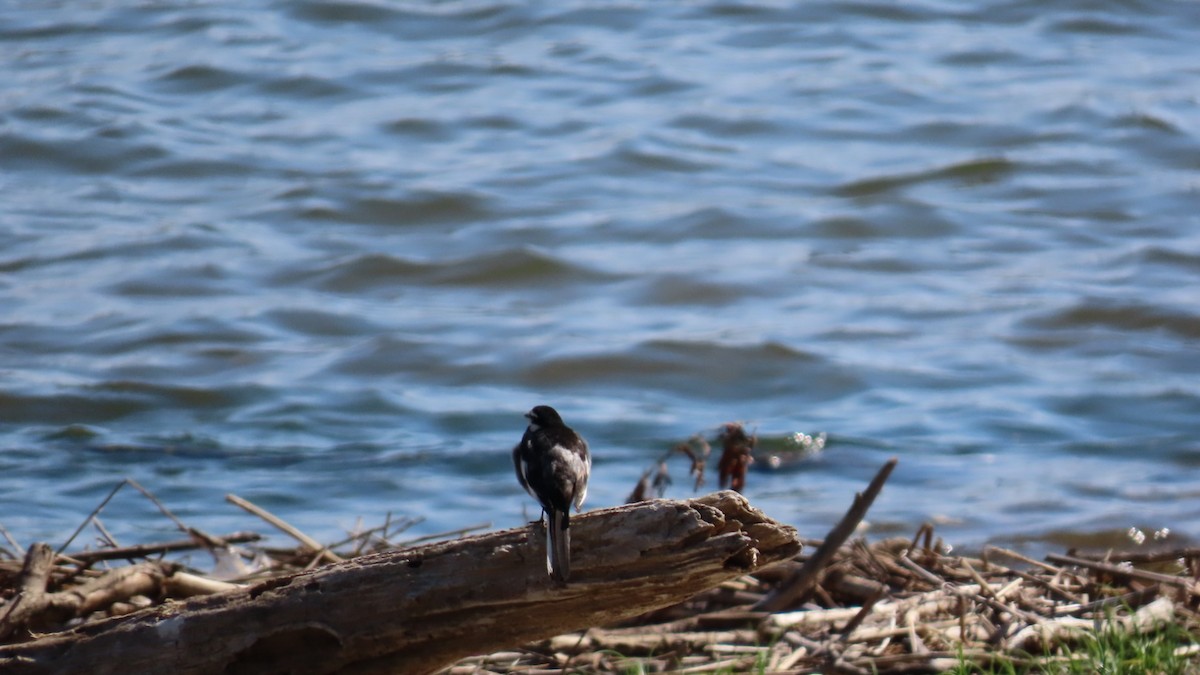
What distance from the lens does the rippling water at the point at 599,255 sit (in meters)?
8.34

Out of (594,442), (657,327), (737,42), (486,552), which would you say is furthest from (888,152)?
(486,552)

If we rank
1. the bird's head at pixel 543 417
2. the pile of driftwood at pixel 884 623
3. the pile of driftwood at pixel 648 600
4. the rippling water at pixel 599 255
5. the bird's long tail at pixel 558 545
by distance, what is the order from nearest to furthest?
the bird's long tail at pixel 558 545 < the pile of driftwood at pixel 648 600 < the bird's head at pixel 543 417 < the pile of driftwood at pixel 884 623 < the rippling water at pixel 599 255

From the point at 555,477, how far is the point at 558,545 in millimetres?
165

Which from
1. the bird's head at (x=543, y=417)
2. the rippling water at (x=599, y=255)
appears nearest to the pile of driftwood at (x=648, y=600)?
the bird's head at (x=543, y=417)

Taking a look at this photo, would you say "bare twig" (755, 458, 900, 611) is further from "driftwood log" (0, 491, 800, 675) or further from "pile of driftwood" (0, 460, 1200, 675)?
"driftwood log" (0, 491, 800, 675)

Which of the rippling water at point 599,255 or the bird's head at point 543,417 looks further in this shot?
the rippling water at point 599,255

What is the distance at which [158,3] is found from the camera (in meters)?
17.1

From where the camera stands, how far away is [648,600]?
3.64m

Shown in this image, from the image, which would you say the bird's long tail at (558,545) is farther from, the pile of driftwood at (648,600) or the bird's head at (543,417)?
the bird's head at (543,417)

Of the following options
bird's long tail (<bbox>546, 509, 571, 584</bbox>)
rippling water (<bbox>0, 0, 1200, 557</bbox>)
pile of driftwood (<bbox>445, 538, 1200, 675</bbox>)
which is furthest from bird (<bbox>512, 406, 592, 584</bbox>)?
rippling water (<bbox>0, 0, 1200, 557</bbox>)

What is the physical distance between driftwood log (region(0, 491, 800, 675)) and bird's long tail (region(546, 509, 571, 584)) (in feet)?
0.26

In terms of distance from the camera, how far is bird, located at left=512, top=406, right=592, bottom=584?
3.39 m

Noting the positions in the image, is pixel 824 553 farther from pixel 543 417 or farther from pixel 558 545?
pixel 558 545

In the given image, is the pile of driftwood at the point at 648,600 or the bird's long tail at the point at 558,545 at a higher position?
the bird's long tail at the point at 558,545
